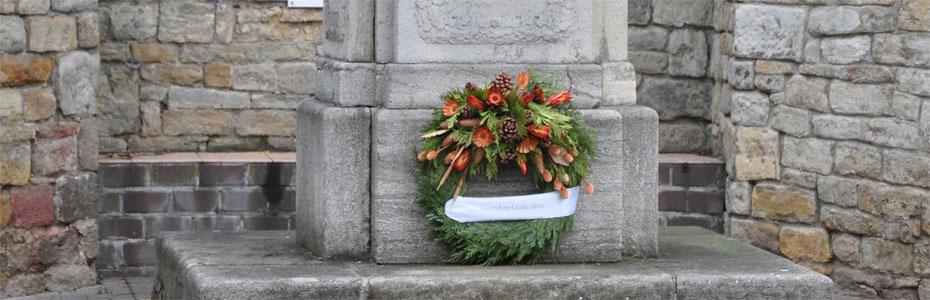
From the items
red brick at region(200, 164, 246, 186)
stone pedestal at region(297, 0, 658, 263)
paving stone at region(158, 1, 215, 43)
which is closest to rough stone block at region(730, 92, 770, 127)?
red brick at region(200, 164, 246, 186)

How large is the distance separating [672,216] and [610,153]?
10.9 feet

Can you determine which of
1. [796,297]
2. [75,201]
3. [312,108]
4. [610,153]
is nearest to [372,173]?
[312,108]

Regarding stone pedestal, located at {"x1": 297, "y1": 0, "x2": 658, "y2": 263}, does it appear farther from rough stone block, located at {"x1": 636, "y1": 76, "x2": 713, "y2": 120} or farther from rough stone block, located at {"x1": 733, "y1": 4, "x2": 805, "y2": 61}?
rough stone block, located at {"x1": 636, "y1": 76, "x2": 713, "y2": 120}

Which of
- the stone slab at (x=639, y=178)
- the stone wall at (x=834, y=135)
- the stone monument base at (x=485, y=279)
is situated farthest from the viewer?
the stone wall at (x=834, y=135)

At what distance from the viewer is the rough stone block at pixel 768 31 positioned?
8.95 metres

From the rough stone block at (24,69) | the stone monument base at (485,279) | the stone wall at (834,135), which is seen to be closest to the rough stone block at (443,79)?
the stone monument base at (485,279)

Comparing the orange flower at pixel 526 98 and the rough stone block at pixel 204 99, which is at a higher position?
the orange flower at pixel 526 98

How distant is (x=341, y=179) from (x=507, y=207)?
0.59 meters

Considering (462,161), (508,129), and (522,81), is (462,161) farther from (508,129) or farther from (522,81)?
(522,81)

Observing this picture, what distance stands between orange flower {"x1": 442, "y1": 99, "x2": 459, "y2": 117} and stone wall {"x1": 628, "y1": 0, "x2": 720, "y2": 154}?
3864mm

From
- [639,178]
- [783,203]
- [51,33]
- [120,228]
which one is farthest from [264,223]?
[639,178]

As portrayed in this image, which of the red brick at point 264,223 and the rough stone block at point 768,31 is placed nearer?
the rough stone block at point 768,31

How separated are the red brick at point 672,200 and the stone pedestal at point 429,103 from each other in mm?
3103

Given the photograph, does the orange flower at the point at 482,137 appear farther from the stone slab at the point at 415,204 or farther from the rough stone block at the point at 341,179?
the rough stone block at the point at 341,179
